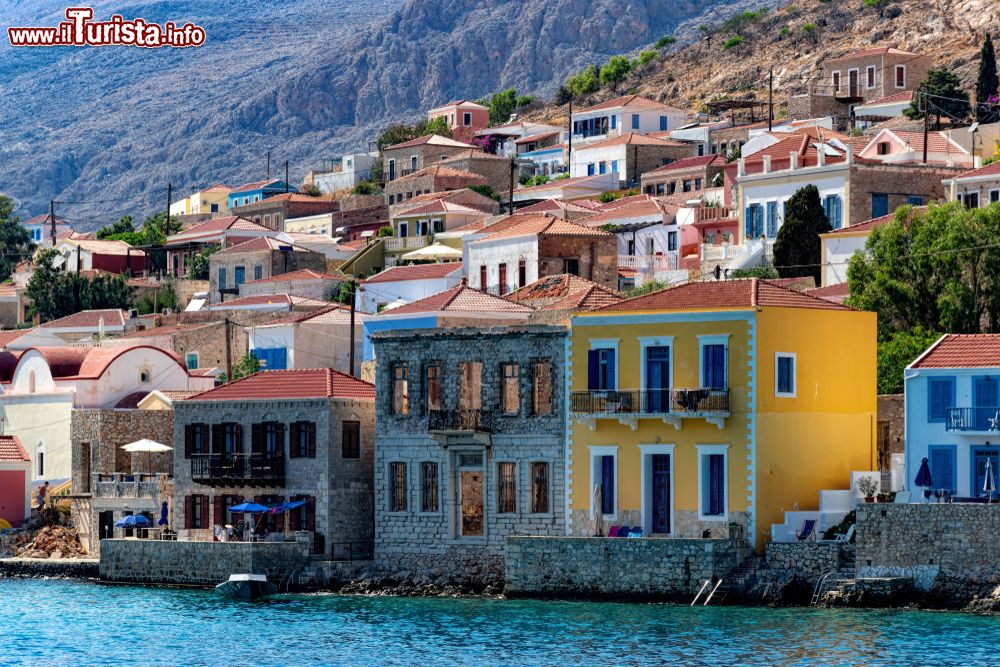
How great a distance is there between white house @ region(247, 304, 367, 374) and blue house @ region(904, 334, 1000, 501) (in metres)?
30.5

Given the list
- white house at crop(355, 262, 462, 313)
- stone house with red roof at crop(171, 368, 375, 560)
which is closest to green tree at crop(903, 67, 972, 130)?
white house at crop(355, 262, 462, 313)

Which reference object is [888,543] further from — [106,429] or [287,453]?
[106,429]

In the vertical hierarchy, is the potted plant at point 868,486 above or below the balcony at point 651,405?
below

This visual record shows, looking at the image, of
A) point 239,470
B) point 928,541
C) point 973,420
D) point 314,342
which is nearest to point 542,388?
point 239,470

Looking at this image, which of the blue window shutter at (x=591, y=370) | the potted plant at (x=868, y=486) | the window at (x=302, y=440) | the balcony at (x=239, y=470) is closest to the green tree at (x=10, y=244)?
the balcony at (x=239, y=470)

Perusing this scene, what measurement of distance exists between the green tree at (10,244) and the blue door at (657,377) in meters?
89.5

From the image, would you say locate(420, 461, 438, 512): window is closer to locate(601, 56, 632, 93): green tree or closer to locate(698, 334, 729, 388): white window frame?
locate(698, 334, 729, 388): white window frame

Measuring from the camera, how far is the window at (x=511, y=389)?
52094mm

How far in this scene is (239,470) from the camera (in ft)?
186

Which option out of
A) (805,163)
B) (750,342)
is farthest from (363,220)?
(750,342)

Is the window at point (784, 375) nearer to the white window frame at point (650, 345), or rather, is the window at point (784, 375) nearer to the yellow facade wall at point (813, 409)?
the yellow facade wall at point (813, 409)

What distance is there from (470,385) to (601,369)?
401cm

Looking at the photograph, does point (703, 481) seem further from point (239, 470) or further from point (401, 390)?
point (239, 470)

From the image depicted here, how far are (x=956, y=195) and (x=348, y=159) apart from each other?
75082 mm
